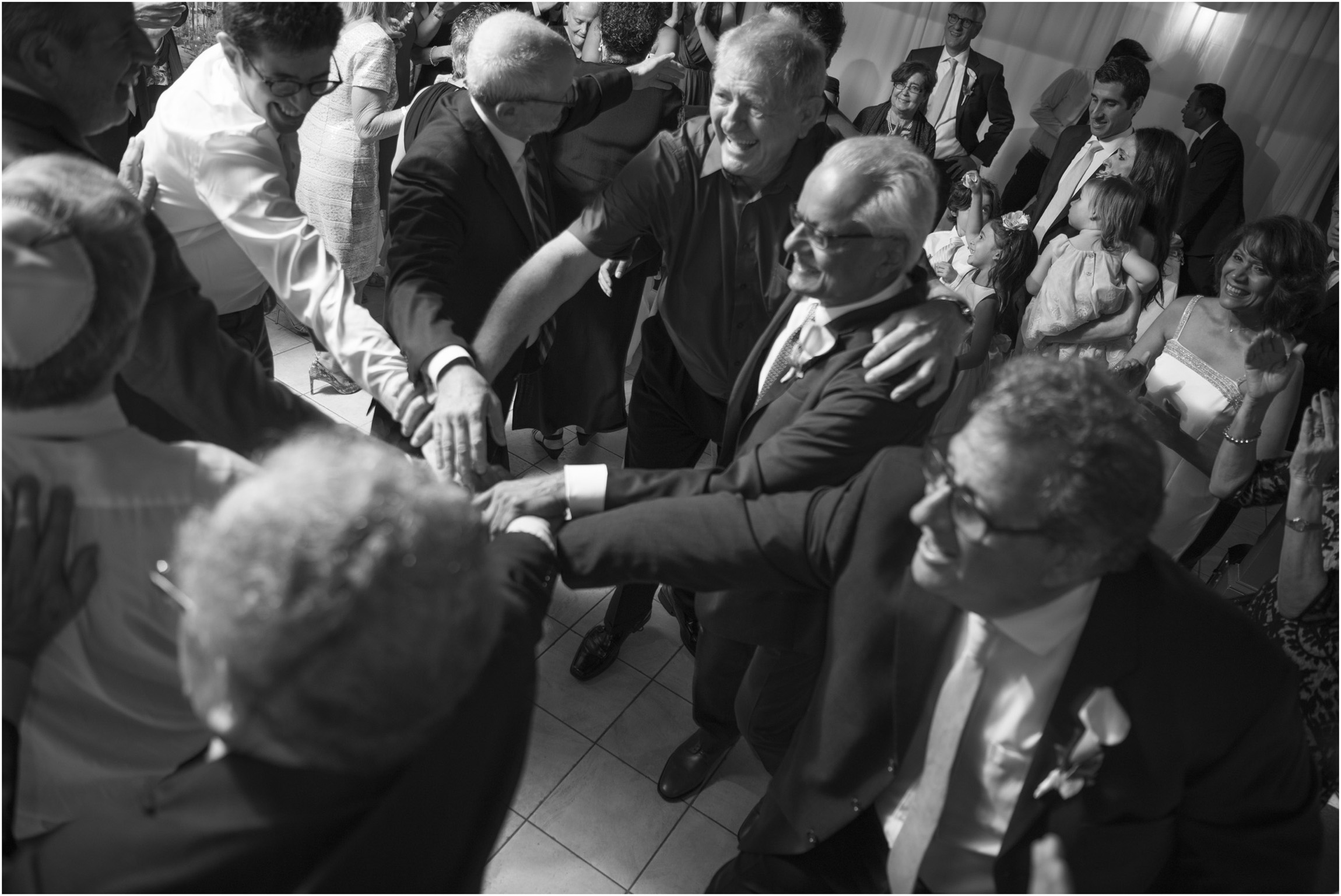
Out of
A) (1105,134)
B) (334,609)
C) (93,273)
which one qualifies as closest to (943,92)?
(1105,134)

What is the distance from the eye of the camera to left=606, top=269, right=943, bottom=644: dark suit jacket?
1.87 meters

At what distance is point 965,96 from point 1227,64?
2.79 metres

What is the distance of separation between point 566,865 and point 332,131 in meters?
3.42

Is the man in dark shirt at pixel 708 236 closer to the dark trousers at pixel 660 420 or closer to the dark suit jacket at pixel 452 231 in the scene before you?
the dark trousers at pixel 660 420

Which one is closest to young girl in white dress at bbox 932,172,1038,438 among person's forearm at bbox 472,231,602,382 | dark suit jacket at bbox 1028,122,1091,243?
dark suit jacket at bbox 1028,122,1091,243

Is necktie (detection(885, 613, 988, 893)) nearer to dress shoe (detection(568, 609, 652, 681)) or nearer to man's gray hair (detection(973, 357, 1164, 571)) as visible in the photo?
man's gray hair (detection(973, 357, 1164, 571))

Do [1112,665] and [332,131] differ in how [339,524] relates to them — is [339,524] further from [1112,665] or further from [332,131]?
[332,131]

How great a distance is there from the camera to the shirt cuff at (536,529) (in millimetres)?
1654

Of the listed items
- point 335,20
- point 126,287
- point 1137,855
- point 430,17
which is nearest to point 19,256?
point 126,287

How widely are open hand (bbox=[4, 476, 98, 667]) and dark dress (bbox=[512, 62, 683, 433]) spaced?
2.14m

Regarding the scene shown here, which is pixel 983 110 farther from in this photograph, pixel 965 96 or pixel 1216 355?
pixel 1216 355

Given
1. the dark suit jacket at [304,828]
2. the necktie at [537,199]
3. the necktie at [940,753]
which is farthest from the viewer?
the necktie at [537,199]

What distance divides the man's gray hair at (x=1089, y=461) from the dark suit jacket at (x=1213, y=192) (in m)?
5.71

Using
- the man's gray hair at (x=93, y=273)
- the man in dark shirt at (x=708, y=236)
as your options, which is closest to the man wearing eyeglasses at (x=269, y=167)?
the man in dark shirt at (x=708, y=236)
